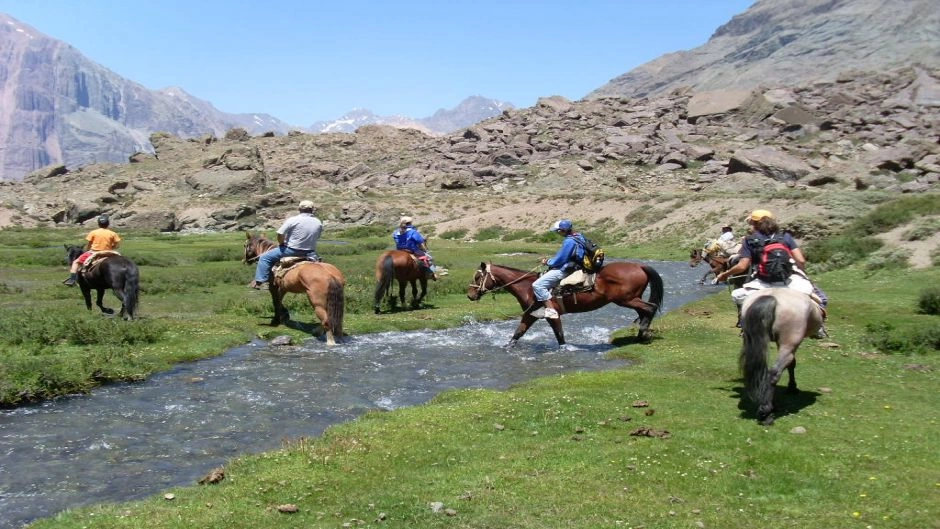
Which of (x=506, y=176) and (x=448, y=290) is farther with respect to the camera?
(x=506, y=176)

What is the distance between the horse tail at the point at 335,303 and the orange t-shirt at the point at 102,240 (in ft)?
23.9

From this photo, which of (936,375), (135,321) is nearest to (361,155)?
(135,321)

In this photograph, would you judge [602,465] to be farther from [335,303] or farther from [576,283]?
[335,303]

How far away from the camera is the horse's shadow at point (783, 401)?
12234 millimetres

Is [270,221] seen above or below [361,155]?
below

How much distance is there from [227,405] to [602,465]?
7.35 m

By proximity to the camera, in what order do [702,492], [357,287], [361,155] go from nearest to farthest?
1. [702,492]
2. [357,287]
3. [361,155]

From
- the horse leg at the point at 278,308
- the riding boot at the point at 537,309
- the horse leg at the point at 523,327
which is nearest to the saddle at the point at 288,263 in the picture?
the horse leg at the point at 278,308

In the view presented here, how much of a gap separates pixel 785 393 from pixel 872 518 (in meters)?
5.69

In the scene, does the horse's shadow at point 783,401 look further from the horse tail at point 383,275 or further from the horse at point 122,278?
the horse at point 122,278

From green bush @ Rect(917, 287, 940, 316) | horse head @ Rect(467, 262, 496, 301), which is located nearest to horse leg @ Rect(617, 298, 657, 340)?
horse head @ Rect(467, 262, 496, 301)

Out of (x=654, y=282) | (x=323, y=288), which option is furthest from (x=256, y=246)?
(x=654, y=282)

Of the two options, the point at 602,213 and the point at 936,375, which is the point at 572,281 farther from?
the point at 602,213

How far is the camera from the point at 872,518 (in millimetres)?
8000
